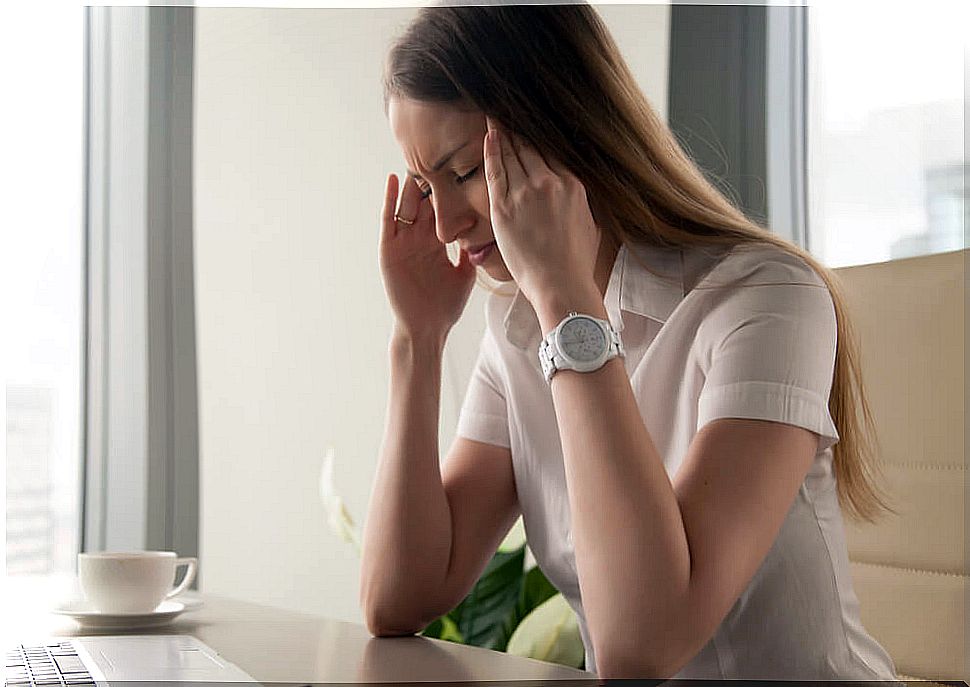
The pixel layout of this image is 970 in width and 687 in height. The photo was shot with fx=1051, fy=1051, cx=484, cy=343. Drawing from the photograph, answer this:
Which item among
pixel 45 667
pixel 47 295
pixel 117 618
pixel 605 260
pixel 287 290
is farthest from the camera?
pixel 287 290

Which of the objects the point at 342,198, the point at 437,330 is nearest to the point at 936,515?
the point at 437,330

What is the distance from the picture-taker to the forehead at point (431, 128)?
23.3 inches

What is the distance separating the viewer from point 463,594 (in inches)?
24.8

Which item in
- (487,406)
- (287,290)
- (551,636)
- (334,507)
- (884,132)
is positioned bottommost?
(551,636)

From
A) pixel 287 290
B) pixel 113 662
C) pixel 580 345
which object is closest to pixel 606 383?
pixel 580 345

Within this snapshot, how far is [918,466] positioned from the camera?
635mm

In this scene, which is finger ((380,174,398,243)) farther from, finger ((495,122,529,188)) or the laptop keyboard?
the laptop keyboard

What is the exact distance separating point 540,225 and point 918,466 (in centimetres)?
29

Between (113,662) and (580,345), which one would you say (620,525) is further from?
(113,662)

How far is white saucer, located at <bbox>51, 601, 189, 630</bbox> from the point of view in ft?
1.70

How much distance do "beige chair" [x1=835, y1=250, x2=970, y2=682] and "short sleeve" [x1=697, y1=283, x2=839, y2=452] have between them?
131 mm

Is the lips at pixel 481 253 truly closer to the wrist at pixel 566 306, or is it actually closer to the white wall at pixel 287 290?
the wrist at pixel 566 306

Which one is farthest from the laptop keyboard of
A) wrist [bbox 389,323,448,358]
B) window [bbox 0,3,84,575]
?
window [bbox 0,3,84,575]

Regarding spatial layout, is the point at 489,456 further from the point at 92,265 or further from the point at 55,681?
the point at 92,265
